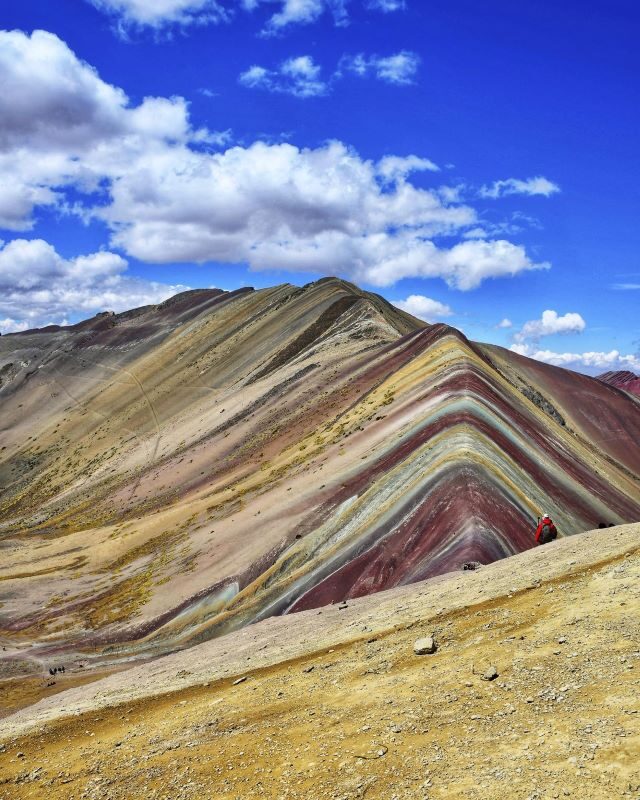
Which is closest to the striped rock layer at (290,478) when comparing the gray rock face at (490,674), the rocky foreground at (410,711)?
the rocky foreground at (410,711)

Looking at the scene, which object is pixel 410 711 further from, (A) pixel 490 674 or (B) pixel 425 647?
(B) pixel 425 647

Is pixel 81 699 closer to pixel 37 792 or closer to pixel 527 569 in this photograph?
pixel 37 792

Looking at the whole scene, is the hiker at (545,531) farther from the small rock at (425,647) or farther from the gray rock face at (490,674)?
the gray rock face at (490,674)

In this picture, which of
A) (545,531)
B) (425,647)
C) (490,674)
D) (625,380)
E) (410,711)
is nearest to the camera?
(410,711)

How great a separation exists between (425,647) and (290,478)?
30.8 metres

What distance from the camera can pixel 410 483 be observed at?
102 ft

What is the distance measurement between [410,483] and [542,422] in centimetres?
2359

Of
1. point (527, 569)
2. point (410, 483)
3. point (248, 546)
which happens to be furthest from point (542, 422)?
point (527, 569)

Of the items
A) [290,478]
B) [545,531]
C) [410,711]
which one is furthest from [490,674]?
[290,478]

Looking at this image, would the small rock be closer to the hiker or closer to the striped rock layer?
the striped rock layer

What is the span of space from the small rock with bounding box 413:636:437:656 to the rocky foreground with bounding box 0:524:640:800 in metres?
0.19

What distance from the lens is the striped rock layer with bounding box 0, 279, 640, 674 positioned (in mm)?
28922

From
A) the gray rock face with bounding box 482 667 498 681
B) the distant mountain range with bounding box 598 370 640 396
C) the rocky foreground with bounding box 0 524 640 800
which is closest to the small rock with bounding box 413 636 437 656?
the rocky foreground with bounding box 0 524 640 800

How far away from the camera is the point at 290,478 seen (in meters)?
44.4
